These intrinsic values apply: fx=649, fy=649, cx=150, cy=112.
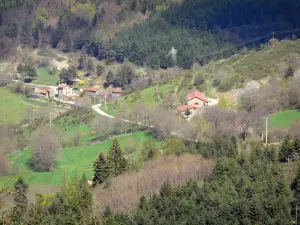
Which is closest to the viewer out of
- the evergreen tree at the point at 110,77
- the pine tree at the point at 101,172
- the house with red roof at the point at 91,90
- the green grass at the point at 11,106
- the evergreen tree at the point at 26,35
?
the pine tree at the point at 101,172

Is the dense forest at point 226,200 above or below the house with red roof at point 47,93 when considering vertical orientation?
below

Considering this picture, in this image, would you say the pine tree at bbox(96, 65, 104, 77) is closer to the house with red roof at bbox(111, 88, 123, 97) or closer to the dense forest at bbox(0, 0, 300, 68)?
the dense forest at bbox(0, 0, 300, 68)

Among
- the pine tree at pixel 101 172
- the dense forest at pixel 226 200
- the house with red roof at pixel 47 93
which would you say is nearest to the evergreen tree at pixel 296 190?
the dense forest at pixel 226 200

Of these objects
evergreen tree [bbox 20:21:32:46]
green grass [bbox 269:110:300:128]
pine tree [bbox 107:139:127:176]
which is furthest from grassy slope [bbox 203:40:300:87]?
evergreen tree [bbox 20:21:32:46]

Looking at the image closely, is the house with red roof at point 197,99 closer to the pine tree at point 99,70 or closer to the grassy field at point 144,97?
the grassy field at point 144,97

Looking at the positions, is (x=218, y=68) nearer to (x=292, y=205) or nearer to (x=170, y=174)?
(x=170, y=174)

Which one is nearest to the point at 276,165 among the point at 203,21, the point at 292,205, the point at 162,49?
the point at 292,205
